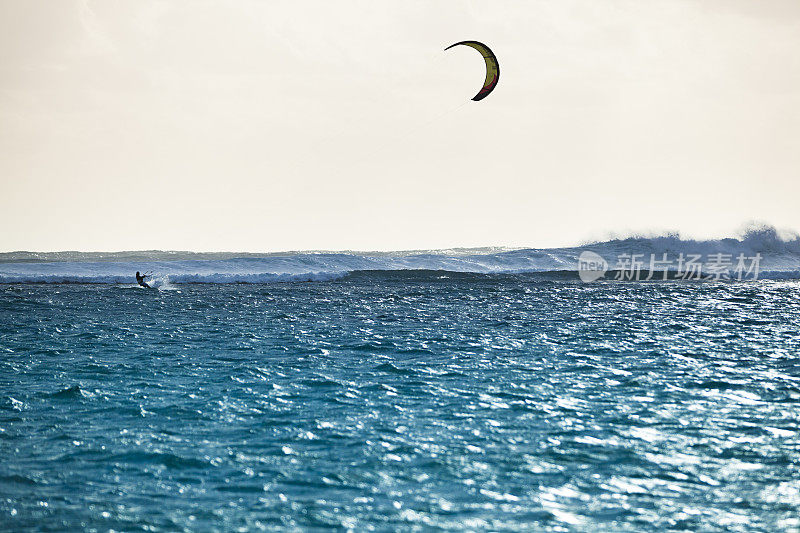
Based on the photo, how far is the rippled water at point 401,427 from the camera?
7.91 m

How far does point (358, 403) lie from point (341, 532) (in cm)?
569

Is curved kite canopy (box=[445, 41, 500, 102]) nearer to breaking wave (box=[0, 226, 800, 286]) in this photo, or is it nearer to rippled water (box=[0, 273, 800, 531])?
rippled water (box=[0, 273, 800, 531])

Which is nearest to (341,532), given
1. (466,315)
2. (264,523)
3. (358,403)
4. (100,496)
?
(264,523)

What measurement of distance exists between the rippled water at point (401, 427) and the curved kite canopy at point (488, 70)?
28.6ft

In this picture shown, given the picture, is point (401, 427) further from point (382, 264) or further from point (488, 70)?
point (382, 264)

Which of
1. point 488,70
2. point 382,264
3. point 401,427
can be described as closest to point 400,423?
point 401,427

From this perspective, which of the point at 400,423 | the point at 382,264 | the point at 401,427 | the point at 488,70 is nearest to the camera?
the point at 401,427

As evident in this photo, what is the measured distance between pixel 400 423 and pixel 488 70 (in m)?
19.7

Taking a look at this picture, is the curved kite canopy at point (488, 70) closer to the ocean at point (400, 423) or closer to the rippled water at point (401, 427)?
the ocean at point (400, 423)

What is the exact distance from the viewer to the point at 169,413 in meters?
12.2

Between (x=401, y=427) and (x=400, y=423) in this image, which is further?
(x=400, y=423)

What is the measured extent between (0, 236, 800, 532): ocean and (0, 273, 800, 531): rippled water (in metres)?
0.04

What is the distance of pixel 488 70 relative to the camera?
93.4 ft

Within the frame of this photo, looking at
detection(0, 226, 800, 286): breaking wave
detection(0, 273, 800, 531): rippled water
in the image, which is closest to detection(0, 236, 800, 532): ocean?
detection(0, 273, 800, 531): rippled water
